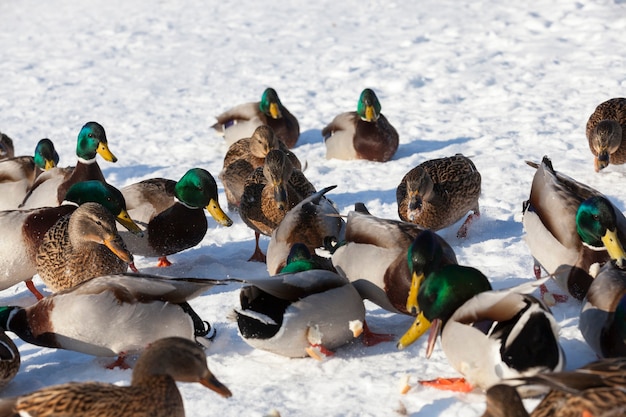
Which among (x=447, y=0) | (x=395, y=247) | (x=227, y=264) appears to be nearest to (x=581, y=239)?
(x=395, y=247)

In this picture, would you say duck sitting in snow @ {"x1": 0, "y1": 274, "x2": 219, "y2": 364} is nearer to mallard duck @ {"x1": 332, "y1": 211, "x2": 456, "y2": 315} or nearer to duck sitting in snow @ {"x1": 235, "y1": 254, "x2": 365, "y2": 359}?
duck sitting in snow @ {"x1": 235, "y1": 254, "x2": 365, "y2": 359}

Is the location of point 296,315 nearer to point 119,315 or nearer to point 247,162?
point 119,315

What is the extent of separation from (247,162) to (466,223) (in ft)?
6.67

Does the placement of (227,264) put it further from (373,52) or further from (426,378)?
(373,52)

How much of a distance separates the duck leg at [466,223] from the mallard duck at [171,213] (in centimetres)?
155

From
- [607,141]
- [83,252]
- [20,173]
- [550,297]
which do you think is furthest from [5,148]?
[550,297]

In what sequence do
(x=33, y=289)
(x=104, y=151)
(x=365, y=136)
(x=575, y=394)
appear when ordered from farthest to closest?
(x=365, y=136) < (x=104, y=151) < (x=33, y=289) < (x=575, y=394)

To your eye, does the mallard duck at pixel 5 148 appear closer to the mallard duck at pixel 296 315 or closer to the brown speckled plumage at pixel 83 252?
the brown speckled plumage at pixel 83 252

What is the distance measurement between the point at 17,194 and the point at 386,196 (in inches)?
117

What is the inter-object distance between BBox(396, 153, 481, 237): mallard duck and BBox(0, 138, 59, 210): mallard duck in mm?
3156

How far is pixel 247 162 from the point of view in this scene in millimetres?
7156

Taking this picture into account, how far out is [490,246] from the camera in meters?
5.58

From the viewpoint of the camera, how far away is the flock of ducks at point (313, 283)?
316 centimetres

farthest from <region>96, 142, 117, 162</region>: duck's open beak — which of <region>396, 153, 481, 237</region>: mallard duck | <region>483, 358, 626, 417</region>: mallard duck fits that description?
<region>483, 358, 626, 417</region>: mallard duck
